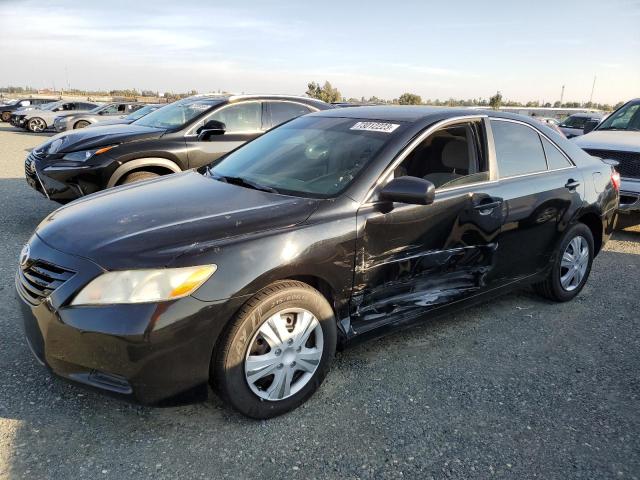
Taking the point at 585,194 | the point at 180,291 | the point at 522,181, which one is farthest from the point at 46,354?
the point at 585,194

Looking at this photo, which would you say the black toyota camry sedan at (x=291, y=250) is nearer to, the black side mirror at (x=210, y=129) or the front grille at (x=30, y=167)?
the black side mirror at (x=210, y=129)

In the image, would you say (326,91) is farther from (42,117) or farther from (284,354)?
(284,354)

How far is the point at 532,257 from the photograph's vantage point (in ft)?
13.3

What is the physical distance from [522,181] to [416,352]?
152 cm

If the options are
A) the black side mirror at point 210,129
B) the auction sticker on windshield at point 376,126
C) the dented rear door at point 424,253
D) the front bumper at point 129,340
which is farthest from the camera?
the black side mirror at point 210,129

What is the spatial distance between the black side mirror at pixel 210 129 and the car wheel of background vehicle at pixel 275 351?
3876 millimetres

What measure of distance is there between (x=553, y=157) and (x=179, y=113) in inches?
188

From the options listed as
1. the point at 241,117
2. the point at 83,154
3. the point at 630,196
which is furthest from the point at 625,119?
the point at 83,154

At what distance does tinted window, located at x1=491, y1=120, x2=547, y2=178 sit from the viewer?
380 centimetres

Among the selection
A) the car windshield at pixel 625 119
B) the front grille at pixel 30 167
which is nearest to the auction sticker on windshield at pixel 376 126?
the front grille at pixel 30 167

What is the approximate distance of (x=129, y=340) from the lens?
2270mm

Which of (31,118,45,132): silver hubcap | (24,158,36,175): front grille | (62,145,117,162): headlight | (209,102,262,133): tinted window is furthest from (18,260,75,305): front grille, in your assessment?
(31,118,45,132): silver hubcap

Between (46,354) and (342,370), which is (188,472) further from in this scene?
(342,370)

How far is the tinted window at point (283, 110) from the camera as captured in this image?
22.8 ft
